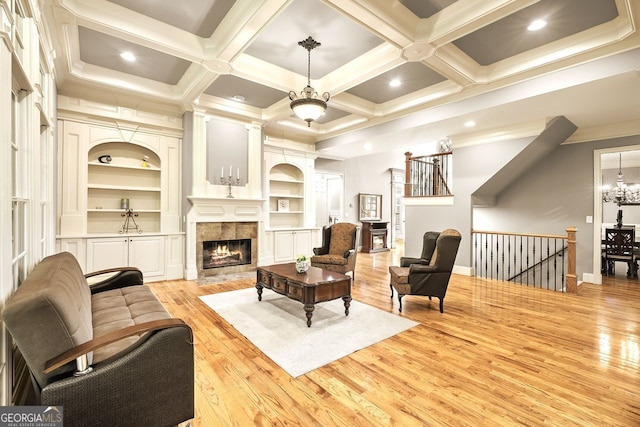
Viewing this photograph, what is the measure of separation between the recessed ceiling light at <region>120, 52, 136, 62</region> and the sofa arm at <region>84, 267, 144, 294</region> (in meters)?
2.88

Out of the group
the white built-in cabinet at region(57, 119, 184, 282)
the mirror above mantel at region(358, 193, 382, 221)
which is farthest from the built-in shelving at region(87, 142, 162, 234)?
the mirror above mantel at region(358, 193, 382, 221)

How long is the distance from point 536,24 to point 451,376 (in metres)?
3.62

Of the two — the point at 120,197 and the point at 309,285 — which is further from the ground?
the point at 120,197

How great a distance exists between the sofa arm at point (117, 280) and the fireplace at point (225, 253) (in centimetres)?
257


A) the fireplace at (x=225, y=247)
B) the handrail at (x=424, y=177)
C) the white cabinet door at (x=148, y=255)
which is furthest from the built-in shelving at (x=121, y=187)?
the handrail at (x=424, y=177)

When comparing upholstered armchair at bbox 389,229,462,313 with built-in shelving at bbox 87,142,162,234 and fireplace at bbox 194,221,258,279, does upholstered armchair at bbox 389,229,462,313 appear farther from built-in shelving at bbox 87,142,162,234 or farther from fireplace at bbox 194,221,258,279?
built-in shelving at bbox 87,142,162,234

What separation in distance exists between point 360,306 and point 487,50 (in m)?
3.62

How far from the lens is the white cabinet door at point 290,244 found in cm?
675

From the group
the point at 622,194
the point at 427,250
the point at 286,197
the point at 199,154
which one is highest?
the point at 199,154

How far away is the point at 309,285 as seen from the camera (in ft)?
10.6

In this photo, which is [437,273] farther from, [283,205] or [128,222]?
[128,222]

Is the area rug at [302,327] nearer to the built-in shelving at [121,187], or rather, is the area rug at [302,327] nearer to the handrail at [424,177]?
the built-in shelving at [121,187]

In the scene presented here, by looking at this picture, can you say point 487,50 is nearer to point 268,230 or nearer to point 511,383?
point 511,383

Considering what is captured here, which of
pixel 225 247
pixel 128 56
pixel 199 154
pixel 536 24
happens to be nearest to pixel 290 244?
pixel 225 247
